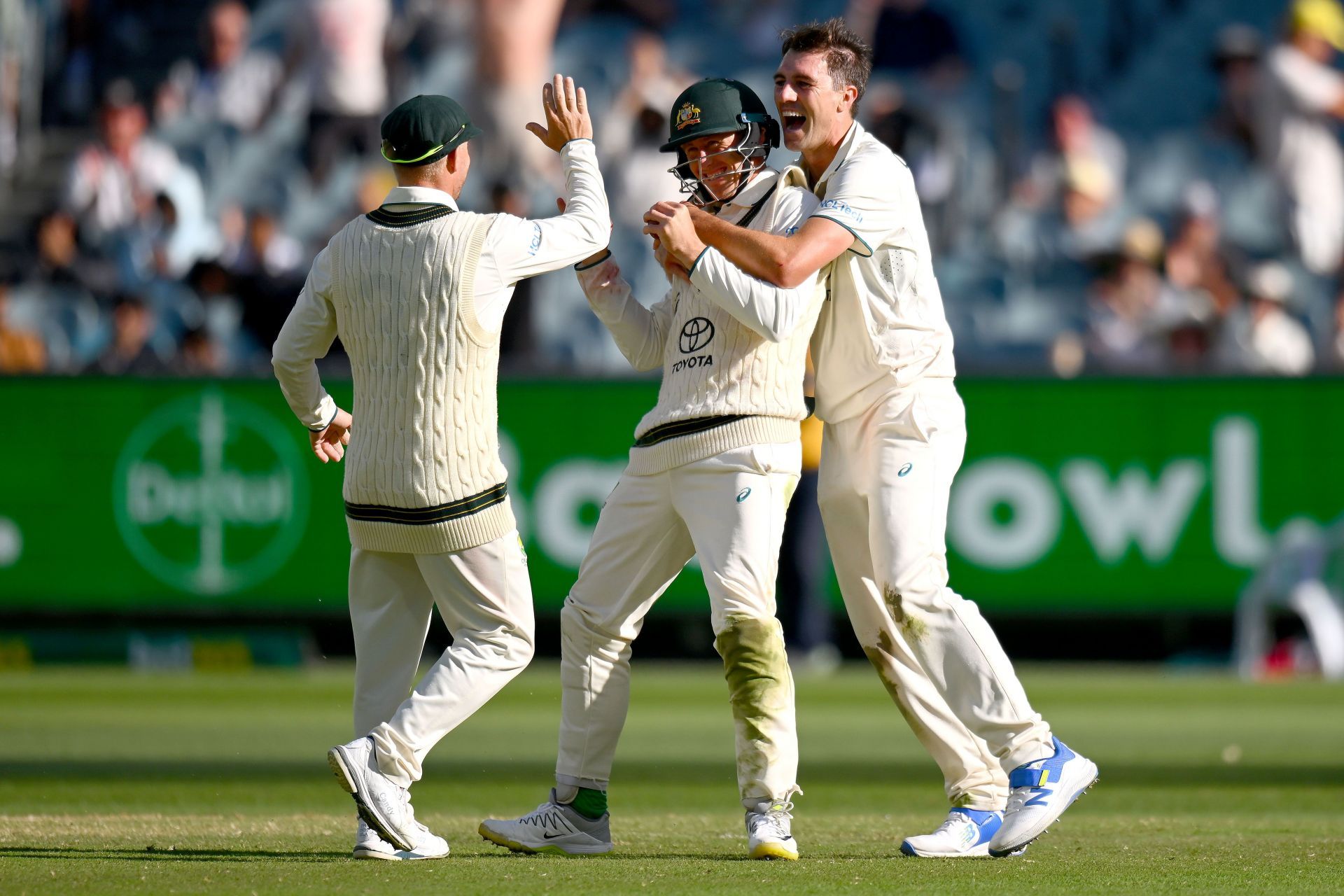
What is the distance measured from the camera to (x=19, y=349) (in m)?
15.0

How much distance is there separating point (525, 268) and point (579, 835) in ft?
5.31

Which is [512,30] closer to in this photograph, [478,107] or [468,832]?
[478,107]

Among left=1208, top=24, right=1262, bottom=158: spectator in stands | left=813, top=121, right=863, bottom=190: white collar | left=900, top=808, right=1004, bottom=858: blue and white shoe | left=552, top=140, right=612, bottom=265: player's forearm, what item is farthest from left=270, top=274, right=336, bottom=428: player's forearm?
left=1208, top=24, right=1262, bottom=158: spectator in stands

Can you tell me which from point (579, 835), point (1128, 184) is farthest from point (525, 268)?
point (1128, 184)

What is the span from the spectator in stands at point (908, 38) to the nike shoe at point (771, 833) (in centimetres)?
1231

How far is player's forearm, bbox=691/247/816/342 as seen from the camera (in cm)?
521

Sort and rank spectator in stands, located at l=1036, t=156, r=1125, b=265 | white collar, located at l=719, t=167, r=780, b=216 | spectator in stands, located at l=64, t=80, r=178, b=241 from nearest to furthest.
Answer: white collar, located at l=719, t=167, r=780, b=216 → spectator in stands, located at l=64, t=80, r=178, b=241 → spectator in stands, located at l=1036, t=156, r=1125, b=265

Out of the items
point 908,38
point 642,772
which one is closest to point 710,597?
point 642,772

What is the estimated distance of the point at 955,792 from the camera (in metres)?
5.63

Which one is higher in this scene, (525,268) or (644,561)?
(525,268)

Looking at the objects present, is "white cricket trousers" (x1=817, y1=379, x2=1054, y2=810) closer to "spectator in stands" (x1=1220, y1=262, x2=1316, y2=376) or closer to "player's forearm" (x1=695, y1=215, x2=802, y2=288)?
"player's forearm" (x1=695, y1=215, x2=802, y2=288)

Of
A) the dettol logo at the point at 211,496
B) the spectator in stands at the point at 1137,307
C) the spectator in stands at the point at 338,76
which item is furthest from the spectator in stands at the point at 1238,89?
the dettol logo at the point at 211,496

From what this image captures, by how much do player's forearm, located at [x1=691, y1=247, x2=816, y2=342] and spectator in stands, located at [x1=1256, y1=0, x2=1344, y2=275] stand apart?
473 inches

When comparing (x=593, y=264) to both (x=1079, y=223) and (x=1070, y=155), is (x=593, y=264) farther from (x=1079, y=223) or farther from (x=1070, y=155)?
(x=1070, y=155)
